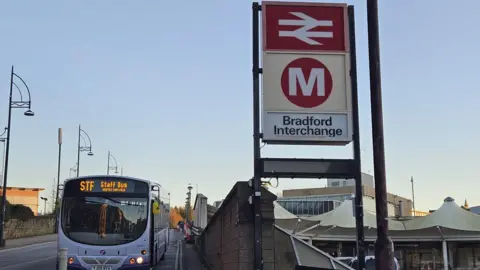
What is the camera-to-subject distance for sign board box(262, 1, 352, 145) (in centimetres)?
982

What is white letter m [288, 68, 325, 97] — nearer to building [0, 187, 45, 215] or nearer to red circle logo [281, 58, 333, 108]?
red circle logo [281, 58, 333, 108]

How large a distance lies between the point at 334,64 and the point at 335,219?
3269cm

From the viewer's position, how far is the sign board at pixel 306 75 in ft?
32.2

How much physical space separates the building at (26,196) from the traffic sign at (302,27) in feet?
331

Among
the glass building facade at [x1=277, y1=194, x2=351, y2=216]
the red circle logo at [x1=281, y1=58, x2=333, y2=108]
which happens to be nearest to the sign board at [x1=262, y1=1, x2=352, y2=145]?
the red circle logo at [x1=281, y1=58, x2=333, y2=108]

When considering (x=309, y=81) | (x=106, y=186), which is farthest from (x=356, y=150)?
(x=106, y=186)

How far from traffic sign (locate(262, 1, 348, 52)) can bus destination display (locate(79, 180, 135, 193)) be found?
7.89 meters

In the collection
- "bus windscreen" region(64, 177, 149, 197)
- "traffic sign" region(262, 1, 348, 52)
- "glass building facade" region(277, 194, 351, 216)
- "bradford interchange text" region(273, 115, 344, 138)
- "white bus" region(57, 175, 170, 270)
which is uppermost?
"traffic sign" region(262, 1, 348, 52)

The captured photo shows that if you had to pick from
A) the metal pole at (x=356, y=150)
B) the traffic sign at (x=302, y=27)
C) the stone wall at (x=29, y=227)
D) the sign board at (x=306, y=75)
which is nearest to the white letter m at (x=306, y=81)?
the sign board at (x=306, y=75)

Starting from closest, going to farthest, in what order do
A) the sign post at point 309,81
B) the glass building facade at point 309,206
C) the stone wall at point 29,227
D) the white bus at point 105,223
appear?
the sign post at point 309,81 → the white bus at point 105,223 → the stone wall at point 29,227 → the glass building facade at point 309,206

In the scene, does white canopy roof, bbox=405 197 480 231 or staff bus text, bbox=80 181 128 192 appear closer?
staff bus text, bbox=80 181 128 192

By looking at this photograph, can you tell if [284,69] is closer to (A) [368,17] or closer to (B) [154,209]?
(A) [368,17]

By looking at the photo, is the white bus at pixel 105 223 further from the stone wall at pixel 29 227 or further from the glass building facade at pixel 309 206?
the glass building facade at pixel 309 206

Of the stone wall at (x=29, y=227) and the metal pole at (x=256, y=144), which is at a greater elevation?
the metal pole at (x=256, y=144)
